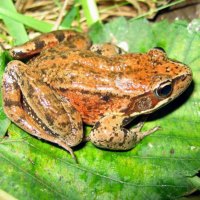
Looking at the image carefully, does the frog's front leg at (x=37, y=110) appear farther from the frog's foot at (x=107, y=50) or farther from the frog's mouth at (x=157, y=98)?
the frog's foot at (x=107, y=50)

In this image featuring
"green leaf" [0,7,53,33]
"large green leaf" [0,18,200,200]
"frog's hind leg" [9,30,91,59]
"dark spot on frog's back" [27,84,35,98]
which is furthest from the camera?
"green leaf" [0,7,53,33]

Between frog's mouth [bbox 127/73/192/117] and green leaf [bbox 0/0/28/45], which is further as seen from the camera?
green leaf [bbox 0/0/28/45]

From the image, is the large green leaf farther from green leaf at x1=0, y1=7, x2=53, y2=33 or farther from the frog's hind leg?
green leaf at x1=0, y1=7, x2=53, y2=33

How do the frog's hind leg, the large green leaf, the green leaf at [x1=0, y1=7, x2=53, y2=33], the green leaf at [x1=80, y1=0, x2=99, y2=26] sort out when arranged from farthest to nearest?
1. the green leaf at [x1=80, y1=0, x2=99, y2=26]
2. the green leaf at [x1=0, y1=7, x2=53, y2=33]
3. the frog's hind leg
4. the large green leaf

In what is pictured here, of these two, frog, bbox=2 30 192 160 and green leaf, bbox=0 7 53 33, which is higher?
green leaf, bbox=0 7 53 33

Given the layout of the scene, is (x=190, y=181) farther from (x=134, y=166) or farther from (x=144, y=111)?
(x=144, y=111)

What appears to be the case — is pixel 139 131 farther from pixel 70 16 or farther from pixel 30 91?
pixel 70 16

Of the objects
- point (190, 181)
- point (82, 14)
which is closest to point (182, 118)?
point (190, 181)

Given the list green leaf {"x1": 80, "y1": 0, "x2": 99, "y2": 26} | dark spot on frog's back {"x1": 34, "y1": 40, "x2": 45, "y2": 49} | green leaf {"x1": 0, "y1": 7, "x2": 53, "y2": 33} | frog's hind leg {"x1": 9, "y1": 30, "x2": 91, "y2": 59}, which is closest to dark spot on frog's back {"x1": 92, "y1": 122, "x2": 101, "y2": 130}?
frog's hind leg {"x1": 9, "y1": 30, "x2": 91, "y2": 59}
